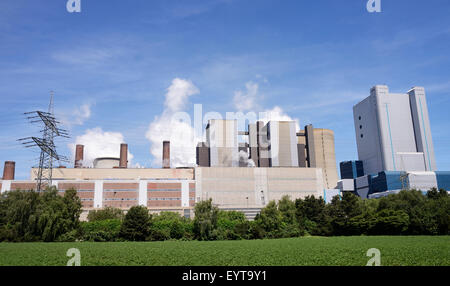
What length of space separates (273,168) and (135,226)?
7220 cm

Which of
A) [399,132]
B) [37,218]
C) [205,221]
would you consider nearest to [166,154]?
[205,221]

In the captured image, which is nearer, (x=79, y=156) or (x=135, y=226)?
(x=135, y=226)

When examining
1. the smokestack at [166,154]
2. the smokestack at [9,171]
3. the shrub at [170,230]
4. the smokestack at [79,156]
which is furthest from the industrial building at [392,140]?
the smokestack at [9,171]

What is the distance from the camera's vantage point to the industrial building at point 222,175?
332 ft

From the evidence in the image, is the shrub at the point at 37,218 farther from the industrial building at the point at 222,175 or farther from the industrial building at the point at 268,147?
the industrial building at the point at 268,147

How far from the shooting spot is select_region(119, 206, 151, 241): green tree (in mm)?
55062

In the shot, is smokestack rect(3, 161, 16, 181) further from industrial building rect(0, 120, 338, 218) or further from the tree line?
the tree line

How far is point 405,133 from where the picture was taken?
148750 millimetres

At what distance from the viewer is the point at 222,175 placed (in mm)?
116312

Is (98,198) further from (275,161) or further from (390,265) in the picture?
(390,265)

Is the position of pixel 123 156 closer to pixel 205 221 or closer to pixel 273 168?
pixel 273 168

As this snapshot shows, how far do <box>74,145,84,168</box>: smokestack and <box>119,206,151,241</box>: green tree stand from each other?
241 ft
